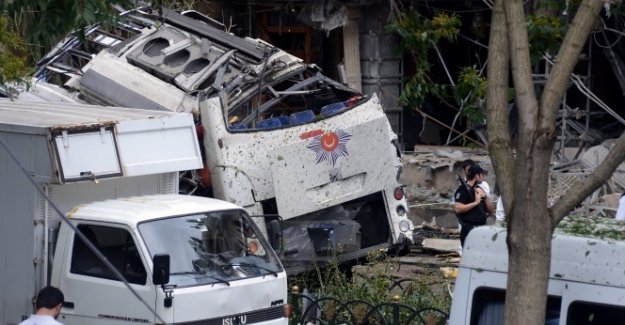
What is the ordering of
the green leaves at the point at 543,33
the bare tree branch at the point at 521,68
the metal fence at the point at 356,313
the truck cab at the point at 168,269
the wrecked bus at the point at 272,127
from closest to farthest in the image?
the bare tree branch at the point at 521,68
the truck cab at the point at 168,269
the metal fence at the point at 356,313
the green leaves at the point at 543,33
the wrecked bus at the point at 272,127

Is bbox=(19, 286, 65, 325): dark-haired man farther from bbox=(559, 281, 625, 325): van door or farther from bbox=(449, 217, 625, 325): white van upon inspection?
bbox=(559, 281, 625, 325): van door

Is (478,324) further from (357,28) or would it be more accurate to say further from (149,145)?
(357,28)

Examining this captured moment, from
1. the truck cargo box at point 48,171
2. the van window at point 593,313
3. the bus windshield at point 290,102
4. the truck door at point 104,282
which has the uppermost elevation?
the bus windshield at point 290,102

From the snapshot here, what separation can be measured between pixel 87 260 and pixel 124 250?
1.22 ft

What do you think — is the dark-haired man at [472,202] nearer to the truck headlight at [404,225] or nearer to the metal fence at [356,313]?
the truck headlight at [404,225]

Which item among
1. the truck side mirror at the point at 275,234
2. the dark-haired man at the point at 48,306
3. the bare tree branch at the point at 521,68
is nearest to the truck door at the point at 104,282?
the dark-haired man at the point at 48,306

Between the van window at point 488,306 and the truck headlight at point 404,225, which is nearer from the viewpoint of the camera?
the van window at point 488,306

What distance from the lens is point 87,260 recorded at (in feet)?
30.0

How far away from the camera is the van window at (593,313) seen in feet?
19.0

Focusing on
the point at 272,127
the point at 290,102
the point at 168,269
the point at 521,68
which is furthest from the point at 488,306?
the point at 290,102

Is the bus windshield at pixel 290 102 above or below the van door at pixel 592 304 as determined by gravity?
above

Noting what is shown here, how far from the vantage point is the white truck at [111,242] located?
8.78 m

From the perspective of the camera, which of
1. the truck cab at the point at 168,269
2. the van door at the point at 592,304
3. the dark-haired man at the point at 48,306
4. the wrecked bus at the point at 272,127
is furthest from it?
the wrecked bus at the point at 272,127

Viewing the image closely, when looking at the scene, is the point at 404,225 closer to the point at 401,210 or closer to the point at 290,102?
the point at 401,210
